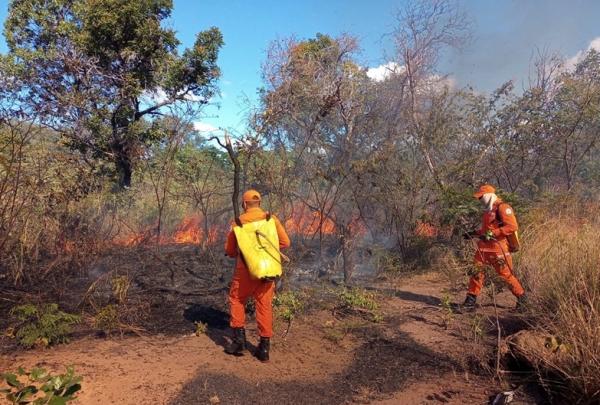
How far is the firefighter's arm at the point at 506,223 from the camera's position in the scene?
5633 millimetres

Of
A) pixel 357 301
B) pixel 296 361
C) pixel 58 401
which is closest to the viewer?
pixel 58 401

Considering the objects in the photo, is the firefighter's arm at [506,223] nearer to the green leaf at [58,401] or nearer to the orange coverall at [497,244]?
the orange coverall at [497,244]

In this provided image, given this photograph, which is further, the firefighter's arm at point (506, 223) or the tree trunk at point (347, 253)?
the tree trunk at point (347, 253)

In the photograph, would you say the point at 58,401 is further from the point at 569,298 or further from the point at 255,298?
the point at 569,298

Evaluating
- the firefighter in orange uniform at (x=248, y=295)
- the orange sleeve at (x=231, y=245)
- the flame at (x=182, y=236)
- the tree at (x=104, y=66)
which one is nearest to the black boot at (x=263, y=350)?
the firefighter in orange uniform at (x=248, y=295)

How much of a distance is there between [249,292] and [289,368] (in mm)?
846

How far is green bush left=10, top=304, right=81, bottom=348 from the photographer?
4125 millimetres

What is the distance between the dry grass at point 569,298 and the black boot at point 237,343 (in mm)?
2727

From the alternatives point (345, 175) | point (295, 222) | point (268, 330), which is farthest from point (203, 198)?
point (268, 330)

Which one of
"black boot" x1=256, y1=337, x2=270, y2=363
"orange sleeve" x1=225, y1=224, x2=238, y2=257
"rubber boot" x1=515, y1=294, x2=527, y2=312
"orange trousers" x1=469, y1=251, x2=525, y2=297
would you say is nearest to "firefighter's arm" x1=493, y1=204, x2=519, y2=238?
"orange trousers" x1=469, y1=251, x2=525, y2=297

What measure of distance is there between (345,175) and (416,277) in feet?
8.44

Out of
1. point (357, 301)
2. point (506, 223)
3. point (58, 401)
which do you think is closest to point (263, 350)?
point (357, 301)

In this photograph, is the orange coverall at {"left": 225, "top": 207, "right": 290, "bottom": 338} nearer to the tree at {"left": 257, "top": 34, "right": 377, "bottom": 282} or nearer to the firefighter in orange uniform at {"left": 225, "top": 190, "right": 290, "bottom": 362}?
the firefighter in orange uniform at {"left": 225, "top": 190, "right": 290, "bottom": 362}

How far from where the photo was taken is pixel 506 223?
566 centimetres
